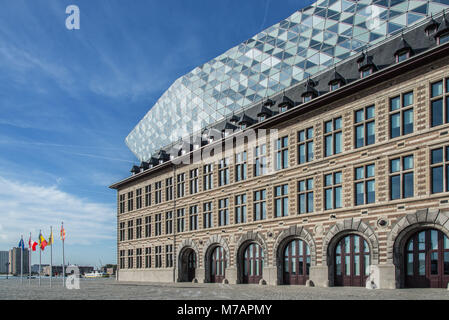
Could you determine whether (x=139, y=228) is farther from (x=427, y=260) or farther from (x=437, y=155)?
(x=437, y=155)

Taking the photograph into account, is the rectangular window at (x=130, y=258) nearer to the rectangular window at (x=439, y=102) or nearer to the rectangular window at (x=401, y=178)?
the rectangular window at (x=401, y=178)

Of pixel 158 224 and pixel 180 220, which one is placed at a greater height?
pixel 180 220

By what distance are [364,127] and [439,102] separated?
5153 mm

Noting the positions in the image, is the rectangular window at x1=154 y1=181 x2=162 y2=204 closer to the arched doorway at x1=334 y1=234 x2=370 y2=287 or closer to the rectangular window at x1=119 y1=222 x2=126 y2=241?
the rectangular window at x1=119 y1=222 x2=126 y2=241

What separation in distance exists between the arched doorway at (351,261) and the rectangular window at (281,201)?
5595mm

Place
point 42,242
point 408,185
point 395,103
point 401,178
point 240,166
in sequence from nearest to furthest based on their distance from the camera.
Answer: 1. point 408,185
2. point 401,178
3. point 395,103
4. point 240,166
5. point 42,242

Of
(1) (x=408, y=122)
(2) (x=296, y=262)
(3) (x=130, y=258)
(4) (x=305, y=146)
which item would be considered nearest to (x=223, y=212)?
(2) (x=296, y=262)

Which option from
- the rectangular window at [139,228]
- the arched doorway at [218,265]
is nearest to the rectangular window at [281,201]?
the arched doorway at [218,265]

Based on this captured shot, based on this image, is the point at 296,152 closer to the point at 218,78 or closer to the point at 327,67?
the point at 327,67

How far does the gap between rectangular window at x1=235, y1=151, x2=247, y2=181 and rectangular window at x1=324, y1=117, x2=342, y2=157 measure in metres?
9.45

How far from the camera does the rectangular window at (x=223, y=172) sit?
44188 millimetres

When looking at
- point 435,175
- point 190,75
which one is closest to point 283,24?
point 190,75

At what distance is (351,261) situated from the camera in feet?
105
